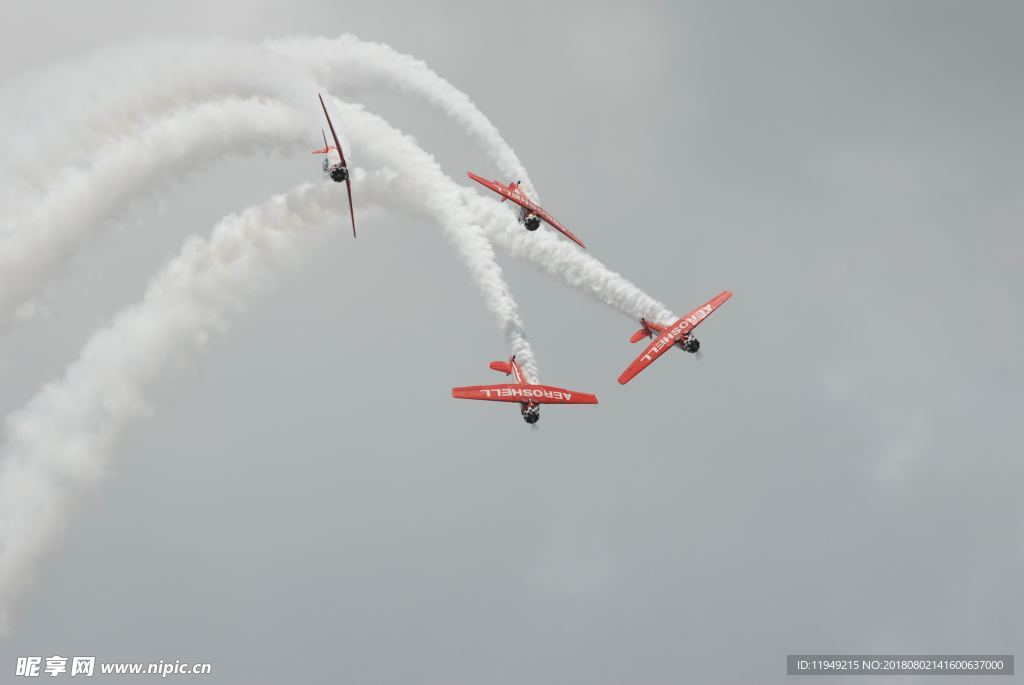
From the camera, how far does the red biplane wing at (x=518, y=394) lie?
66.3 meters

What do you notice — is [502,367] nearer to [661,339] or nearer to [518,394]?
[518,394]

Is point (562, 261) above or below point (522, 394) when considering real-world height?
above

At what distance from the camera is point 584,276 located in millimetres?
70625

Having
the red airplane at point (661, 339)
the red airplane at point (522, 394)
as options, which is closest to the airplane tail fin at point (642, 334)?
the red airplane at point (661, 339)

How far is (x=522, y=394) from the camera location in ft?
218

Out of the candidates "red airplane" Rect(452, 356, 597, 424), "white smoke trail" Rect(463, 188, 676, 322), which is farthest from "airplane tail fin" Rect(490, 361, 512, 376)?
"white smoke trail" Rect(463, 188, 676, 322)

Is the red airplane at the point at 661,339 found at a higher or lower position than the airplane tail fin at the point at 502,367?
higher

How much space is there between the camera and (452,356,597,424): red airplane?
2608 inches

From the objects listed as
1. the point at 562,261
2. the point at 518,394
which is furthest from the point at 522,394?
the point at 562,261

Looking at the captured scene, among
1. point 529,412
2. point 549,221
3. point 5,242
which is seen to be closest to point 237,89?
point 5,242

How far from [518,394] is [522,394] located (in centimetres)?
26

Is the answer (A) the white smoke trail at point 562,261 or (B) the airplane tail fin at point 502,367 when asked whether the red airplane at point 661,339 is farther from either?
(B) the airplane tail fin at point 502,367

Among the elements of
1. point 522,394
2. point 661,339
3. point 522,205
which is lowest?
point 522,394

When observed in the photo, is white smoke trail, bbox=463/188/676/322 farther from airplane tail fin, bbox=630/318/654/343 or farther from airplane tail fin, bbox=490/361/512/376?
airplane tail fin, bbox=490/361/512/376
